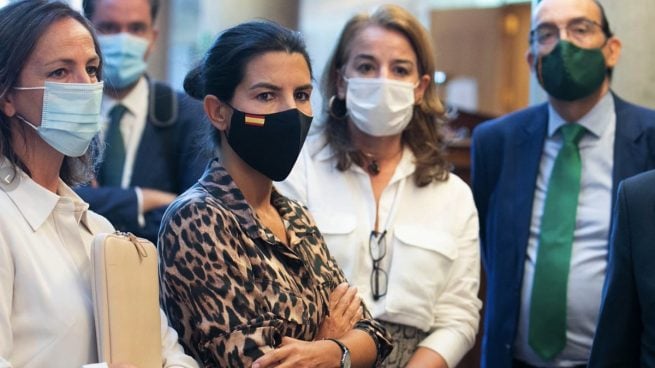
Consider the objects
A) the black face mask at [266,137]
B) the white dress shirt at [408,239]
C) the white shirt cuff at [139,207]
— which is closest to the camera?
the black face mask at [266,137]

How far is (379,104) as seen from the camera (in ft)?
10.5

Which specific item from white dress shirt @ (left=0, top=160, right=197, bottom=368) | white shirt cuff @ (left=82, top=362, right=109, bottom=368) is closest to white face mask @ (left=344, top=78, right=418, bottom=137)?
white dress shirt @ (left=0, top=160, right=197, bottom=368)

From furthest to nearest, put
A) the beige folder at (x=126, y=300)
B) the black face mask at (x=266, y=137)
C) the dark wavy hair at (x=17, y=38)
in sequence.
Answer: the black face mask at (x=266, y=137), the dark wavy hair at (x=17, y=38), the beige folder at (x=126, y=300)

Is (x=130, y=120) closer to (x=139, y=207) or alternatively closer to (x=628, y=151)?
(x=139, y=207)

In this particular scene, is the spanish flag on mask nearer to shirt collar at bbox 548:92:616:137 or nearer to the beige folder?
the beige folder

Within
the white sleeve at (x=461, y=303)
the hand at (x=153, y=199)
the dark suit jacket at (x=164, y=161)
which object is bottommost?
the white sleeve at (x=461, y=303)

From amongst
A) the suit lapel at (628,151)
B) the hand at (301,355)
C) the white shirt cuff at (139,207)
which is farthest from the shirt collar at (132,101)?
the suit lapel at (628,151)

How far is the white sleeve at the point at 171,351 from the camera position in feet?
7.40

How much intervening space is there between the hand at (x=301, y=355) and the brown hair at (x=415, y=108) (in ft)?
3.14

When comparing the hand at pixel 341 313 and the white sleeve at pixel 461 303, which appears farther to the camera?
the white sleeve at pixel 461 303

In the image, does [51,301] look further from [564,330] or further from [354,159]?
[564,330]

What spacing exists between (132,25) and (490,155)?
143cm

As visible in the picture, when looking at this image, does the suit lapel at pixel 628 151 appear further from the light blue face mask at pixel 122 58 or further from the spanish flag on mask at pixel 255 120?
the light blue face mask at pixel 122 58

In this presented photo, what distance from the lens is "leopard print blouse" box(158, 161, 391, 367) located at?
89.3 inches
